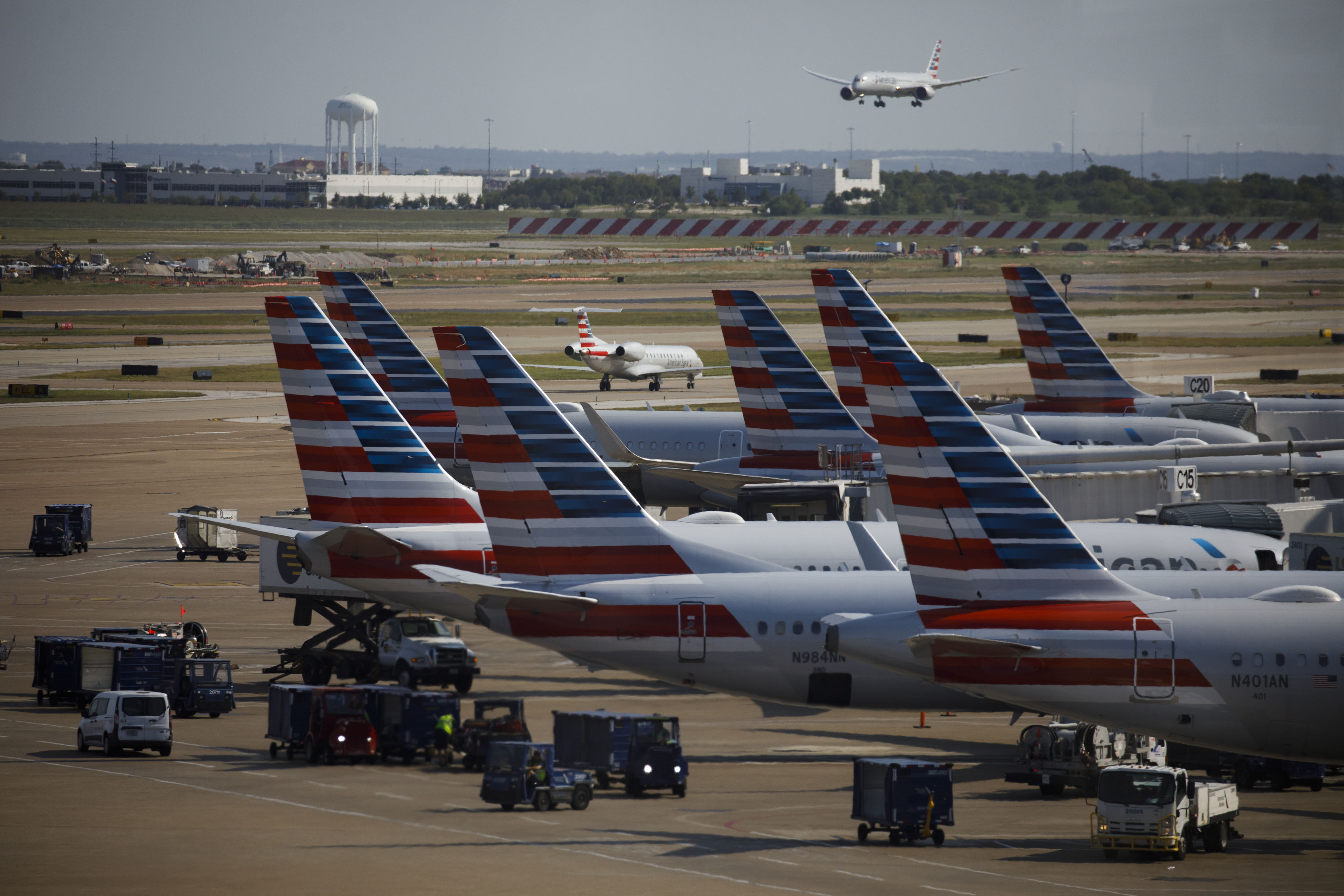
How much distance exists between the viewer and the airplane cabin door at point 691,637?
30609 millimetres

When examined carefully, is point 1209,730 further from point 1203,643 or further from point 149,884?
point 149,884

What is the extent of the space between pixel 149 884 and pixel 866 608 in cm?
1457

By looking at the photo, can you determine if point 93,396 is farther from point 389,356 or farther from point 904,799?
point 904,799

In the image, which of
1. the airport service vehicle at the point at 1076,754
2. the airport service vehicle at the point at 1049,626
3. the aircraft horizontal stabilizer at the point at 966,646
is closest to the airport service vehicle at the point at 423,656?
the airport service vehicle at the point at 1049,626

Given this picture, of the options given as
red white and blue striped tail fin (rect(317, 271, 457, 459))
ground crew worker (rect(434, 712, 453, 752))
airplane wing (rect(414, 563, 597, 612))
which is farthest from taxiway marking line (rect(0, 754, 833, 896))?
red white and blue striped tail fin (rect(317, 271, 457, 459))

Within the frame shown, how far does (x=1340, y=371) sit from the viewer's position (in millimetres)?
114688

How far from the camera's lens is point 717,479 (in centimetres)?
5266

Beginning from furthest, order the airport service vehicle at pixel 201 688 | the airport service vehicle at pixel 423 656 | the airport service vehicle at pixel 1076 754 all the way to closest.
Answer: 1. the airport service vehicle at pixel 423 656
2. the airport service vehicle at pixel 201 688
3. the airport service vehicle at pixel 1076 754

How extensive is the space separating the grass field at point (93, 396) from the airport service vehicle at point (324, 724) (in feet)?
269

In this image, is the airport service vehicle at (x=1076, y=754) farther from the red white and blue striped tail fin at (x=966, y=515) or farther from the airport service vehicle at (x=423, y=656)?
the airport service vehicle at (x=423, y=656)

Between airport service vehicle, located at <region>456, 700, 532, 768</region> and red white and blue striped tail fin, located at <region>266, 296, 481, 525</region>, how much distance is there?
Answer: 768 cm

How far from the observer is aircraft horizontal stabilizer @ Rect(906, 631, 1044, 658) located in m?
26.0

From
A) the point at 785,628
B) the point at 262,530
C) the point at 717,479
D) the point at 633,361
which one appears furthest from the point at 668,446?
the point at 633,361

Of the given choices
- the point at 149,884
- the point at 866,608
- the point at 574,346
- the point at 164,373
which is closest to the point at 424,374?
the point at 866,608
